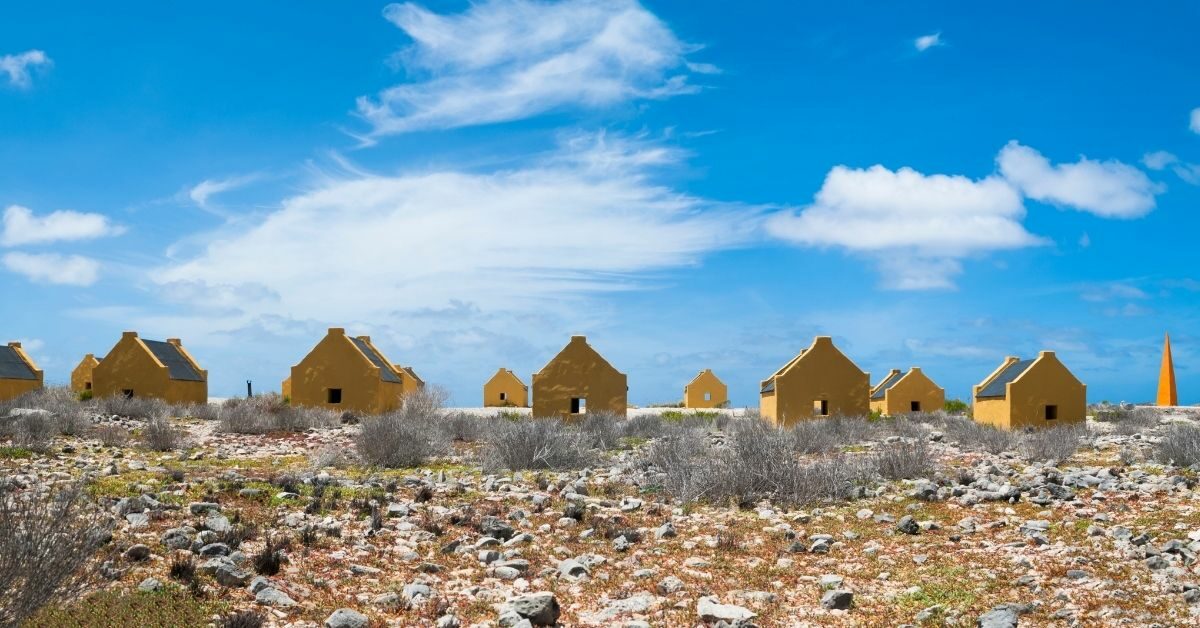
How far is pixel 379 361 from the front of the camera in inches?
1676

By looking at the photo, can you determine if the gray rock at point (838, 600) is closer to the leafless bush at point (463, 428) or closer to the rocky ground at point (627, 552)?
the rocky ground at point (627, 552)

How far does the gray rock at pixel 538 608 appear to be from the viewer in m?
7.95

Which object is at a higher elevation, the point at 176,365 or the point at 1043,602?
the point at 176,365

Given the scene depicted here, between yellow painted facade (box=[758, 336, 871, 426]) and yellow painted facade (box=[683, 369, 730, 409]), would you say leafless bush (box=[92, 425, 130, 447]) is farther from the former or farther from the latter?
yellow painted facade (box=[683, 369, 730, 409])

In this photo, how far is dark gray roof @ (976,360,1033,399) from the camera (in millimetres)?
33750

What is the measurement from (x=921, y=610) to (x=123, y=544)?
7.95 metres

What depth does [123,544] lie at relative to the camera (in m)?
9.61

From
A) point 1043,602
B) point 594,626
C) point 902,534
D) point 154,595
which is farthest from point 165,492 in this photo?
point 1043,602

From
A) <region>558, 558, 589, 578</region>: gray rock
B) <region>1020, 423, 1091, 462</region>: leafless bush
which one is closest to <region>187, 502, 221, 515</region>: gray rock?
<region>558, 558, 589, 578</region>: gray rock

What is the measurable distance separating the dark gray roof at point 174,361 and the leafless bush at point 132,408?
421 cm

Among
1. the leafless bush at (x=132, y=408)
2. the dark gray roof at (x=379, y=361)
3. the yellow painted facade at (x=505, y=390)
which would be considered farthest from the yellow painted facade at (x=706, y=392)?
the leafless bush at (x=132, y=408)

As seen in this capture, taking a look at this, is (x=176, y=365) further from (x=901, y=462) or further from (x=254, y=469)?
(x=901, y=462)

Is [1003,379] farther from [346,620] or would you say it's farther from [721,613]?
[346,620]

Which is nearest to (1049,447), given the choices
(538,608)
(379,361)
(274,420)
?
(538,608)
